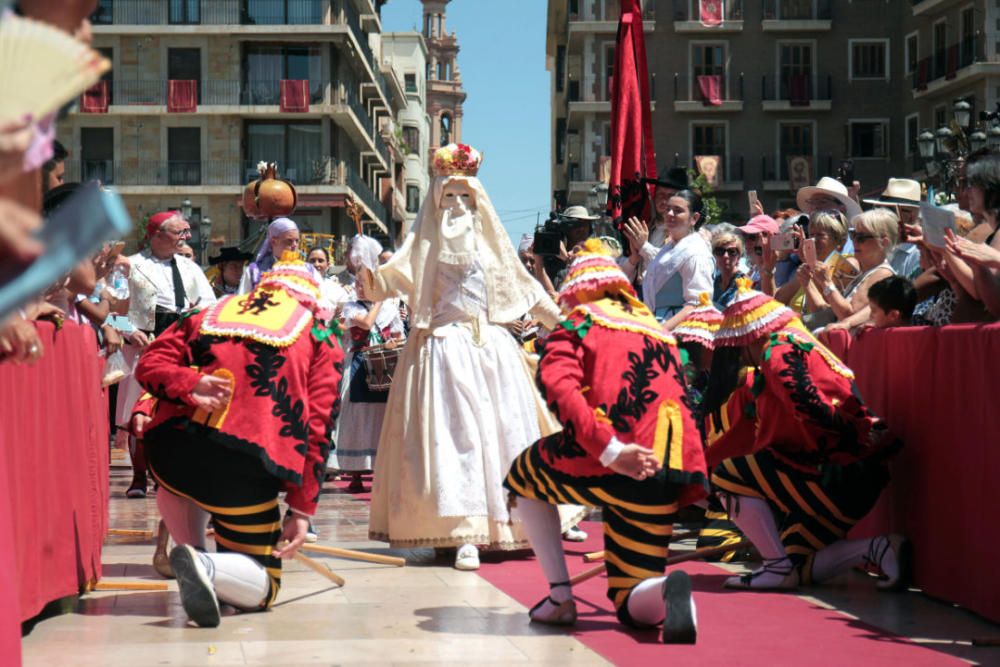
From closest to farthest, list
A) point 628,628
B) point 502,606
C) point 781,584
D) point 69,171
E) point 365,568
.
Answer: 1. point 628,628
2. point 502,606
3. point 781,584
4. point 365,568
5. point 69,171

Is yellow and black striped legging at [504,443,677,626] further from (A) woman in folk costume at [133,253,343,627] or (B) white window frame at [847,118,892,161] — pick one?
(B) white window frame at [847,118,892,161]

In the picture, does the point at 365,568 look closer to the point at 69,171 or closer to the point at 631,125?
the point at 631,125

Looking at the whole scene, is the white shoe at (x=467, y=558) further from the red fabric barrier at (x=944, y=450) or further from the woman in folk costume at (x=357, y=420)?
the woman in folk costume at (x=357, y=420)

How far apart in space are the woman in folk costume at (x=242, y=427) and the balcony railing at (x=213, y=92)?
5048cm

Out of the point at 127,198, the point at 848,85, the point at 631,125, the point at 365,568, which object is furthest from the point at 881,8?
the point at 365,568

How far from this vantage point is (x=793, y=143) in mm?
58125

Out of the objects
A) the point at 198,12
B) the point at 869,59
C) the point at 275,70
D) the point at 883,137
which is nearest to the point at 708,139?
the point at 883,137

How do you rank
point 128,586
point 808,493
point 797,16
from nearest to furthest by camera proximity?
point 128,586 < point 808,493 < point 797,16

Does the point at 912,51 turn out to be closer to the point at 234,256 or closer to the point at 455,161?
the point at 234,256

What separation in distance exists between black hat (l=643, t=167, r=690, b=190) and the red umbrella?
210mm

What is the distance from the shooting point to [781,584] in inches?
291

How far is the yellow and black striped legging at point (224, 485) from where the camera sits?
6.30m

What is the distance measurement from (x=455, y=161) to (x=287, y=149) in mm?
48875

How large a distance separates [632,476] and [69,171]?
169 ft
